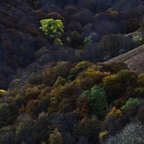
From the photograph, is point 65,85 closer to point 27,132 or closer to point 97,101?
point 97,101

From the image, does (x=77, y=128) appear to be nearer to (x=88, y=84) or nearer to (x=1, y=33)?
(x=88, y=84)

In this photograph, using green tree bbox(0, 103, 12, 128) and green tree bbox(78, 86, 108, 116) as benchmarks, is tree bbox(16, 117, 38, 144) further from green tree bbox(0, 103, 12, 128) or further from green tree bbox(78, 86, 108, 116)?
green tree bbox(78, 86, 108, 116)

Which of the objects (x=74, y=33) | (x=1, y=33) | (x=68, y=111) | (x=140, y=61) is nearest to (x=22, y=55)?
(x=1, y=33)

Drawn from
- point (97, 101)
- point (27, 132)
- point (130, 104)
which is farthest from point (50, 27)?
point (130, 104)

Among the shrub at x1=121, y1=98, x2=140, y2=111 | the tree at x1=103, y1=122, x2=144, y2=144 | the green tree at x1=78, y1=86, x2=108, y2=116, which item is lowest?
the green tree at x1=78, y1=86, x2=108, y2=116

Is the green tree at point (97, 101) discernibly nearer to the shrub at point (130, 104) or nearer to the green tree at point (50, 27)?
the shrub at point (130, 104)

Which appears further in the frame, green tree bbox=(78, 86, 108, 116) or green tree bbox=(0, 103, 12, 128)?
green tree bbox=(0, 103, 12, 128)

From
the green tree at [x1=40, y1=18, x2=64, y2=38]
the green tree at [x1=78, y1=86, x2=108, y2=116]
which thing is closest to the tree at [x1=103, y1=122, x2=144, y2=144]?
the green tree at [x1=78, y1=86, x2=108, y2=116]

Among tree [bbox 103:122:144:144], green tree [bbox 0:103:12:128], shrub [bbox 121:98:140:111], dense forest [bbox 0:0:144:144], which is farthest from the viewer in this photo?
green tree [bbox 0:103:12:128]

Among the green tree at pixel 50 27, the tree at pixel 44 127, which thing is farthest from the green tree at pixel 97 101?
the green tree at pixel 50 27
